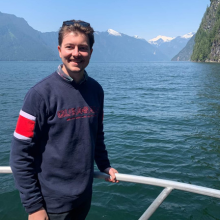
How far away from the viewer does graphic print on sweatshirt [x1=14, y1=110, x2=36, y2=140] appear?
6.59ft

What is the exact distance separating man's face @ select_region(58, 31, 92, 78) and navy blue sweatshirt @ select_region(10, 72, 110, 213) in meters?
0.14

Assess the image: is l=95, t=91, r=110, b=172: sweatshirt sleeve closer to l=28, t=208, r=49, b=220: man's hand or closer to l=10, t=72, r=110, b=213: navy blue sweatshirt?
l=10, t=72, r=110, b=213: navy blue sweatshirt

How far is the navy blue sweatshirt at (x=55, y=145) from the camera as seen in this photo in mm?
2045

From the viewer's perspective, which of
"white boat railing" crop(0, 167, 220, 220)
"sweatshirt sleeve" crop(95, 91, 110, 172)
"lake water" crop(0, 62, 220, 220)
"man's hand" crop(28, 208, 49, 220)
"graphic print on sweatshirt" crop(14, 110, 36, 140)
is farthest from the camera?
"lake water" crop(0, 62, 220, 220)

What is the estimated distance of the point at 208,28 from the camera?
14450cm

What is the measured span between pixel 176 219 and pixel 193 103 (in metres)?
15.6

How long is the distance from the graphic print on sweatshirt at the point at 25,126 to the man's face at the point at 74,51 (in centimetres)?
56

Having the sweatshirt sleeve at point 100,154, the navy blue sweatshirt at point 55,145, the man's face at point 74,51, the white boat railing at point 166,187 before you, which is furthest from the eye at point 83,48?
the white boat railing at point 166,187

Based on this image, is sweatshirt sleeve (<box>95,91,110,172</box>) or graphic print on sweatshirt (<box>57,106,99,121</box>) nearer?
graphic print on sweatshirt (<box>57,106,99,121</box>)

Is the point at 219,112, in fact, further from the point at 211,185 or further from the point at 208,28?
the point at 208,28

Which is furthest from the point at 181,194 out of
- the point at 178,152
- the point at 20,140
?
the point at 20,140

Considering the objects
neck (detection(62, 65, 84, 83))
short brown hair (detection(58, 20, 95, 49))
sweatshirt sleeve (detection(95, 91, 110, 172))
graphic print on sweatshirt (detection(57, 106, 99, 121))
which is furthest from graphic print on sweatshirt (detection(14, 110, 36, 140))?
sweatshirt sleeve (detection(95, 91, 110, 172))

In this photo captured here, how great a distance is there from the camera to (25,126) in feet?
6.60

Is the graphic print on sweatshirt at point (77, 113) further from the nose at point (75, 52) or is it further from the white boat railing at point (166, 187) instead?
the white boat railing at point (166, 187)
